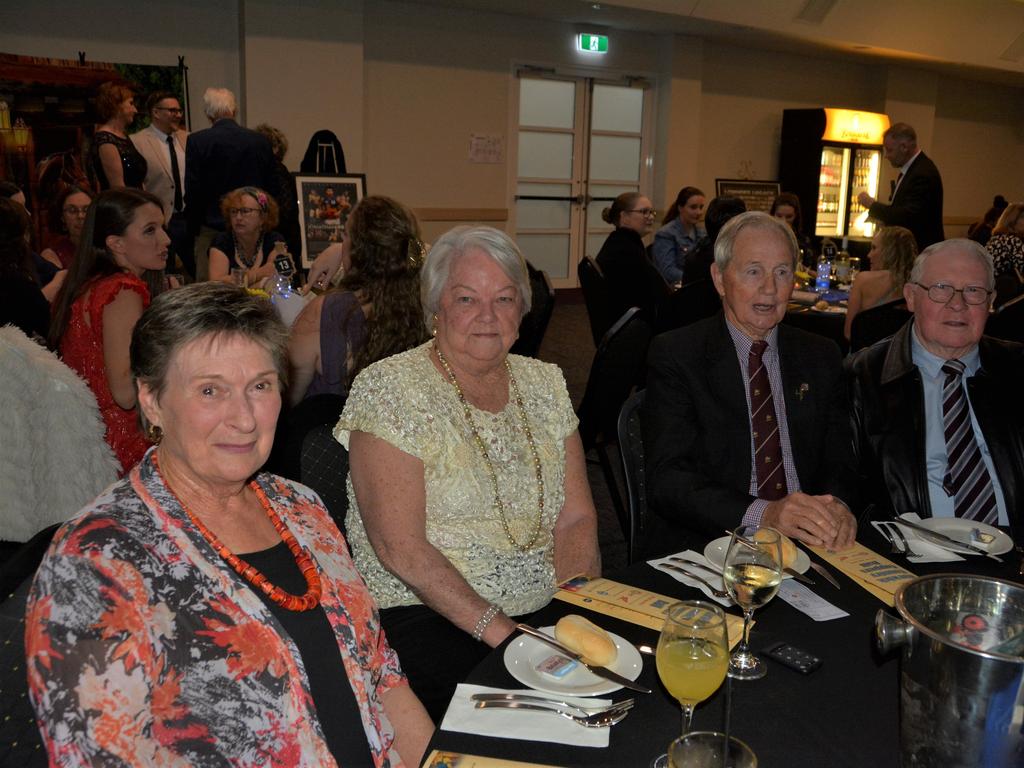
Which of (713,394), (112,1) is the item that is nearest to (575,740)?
(713,394)

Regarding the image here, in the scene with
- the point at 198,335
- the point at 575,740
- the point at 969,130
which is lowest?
the point at 575,740

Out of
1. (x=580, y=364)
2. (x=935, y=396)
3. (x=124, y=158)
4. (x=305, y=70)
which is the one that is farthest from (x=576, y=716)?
(x=305, y=70)

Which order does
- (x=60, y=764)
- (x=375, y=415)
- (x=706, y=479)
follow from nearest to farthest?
(x=60, y=764) → (x=375, y=415) → (x=706, y=479)

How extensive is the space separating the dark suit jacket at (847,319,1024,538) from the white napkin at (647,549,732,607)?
91 cm

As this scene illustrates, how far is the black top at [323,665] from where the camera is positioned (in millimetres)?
1398

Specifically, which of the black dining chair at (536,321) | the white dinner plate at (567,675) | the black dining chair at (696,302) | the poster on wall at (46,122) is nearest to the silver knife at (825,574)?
the white dinner plate at (567,675)

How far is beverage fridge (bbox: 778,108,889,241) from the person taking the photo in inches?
463

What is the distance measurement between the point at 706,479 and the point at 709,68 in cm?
1019

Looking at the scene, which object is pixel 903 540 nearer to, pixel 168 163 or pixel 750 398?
pixel 750 398

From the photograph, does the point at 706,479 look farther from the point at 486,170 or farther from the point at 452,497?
the point at 486,170

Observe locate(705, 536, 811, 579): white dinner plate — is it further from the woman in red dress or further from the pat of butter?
the woman in red dress

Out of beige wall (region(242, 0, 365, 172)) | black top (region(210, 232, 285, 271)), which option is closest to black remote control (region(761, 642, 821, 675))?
black top (region(210, 232, 285, 271))

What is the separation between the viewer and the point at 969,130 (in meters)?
14.7

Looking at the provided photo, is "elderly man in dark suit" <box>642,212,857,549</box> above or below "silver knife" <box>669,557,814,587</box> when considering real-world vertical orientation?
above
